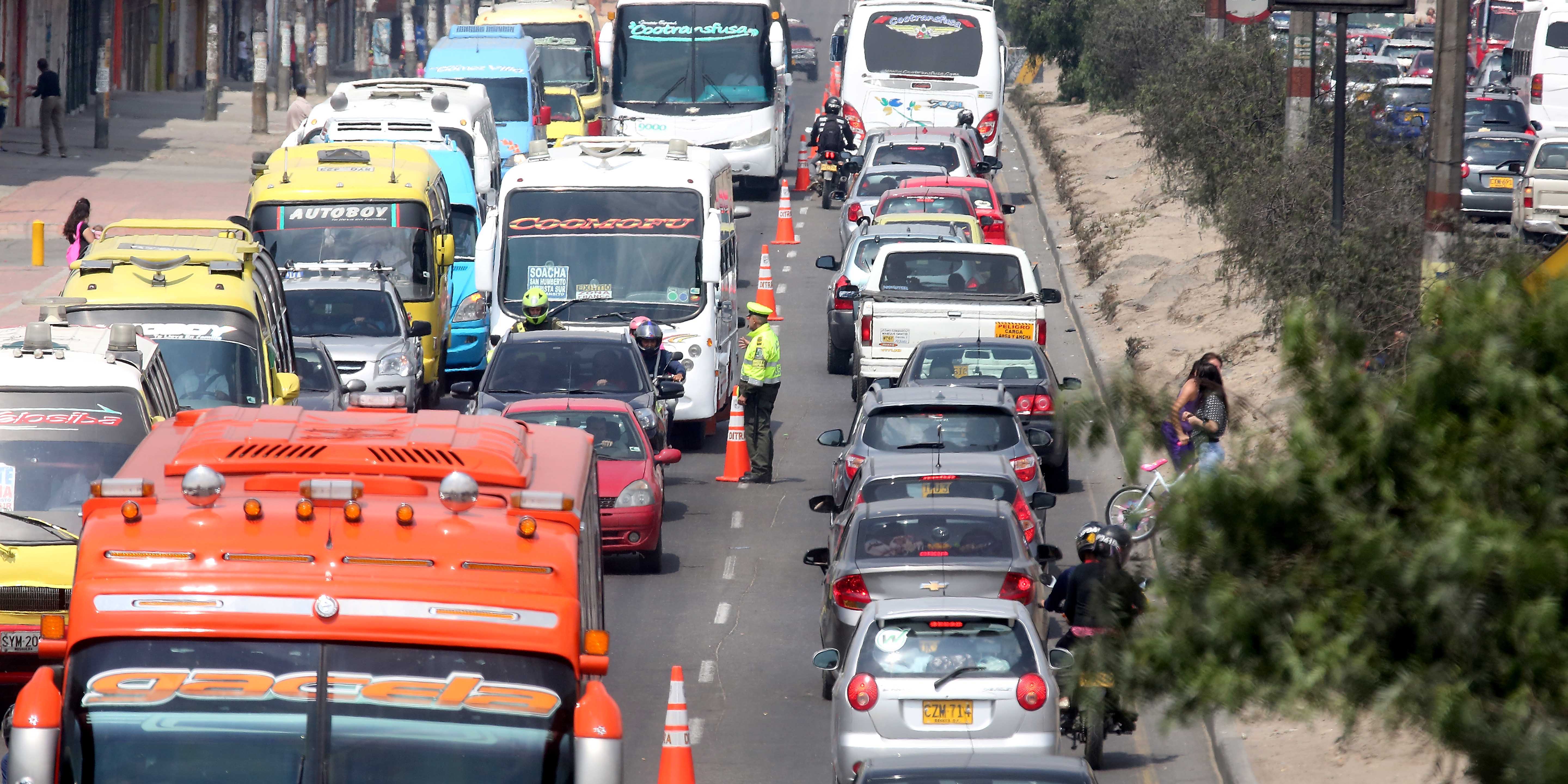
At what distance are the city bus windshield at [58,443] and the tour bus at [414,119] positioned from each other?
50.6 feet

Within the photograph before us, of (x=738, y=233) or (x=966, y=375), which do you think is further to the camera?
(x=738, y=233)

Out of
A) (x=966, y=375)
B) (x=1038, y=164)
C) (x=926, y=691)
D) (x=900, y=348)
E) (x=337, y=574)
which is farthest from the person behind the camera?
(x=1038, y=164)

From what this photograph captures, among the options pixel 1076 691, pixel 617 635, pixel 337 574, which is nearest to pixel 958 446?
pixel 617 635

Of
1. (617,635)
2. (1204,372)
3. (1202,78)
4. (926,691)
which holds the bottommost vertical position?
(617,635)

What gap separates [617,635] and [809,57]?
57353 mm

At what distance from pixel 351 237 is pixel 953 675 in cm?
1432

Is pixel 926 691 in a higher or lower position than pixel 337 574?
lower

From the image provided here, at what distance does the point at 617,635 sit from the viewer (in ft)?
47.3

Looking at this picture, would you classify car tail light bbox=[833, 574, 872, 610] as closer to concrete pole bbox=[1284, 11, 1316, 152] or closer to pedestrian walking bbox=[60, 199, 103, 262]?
pedestrian walking bbox=[60, 199, 103, 262]

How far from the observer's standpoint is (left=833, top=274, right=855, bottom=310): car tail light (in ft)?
79.2

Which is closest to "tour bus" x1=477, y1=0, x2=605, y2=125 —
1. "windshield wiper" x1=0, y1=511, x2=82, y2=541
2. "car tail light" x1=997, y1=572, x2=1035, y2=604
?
"car tail light" x1=997, y1=572, x2=1035, y2=604

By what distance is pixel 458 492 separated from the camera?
6102 millimetres

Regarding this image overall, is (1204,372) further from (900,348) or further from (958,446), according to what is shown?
(900,348)

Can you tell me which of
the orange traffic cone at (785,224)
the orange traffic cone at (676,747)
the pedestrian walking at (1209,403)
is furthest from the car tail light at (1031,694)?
the orange traffic cone at (785,224)
